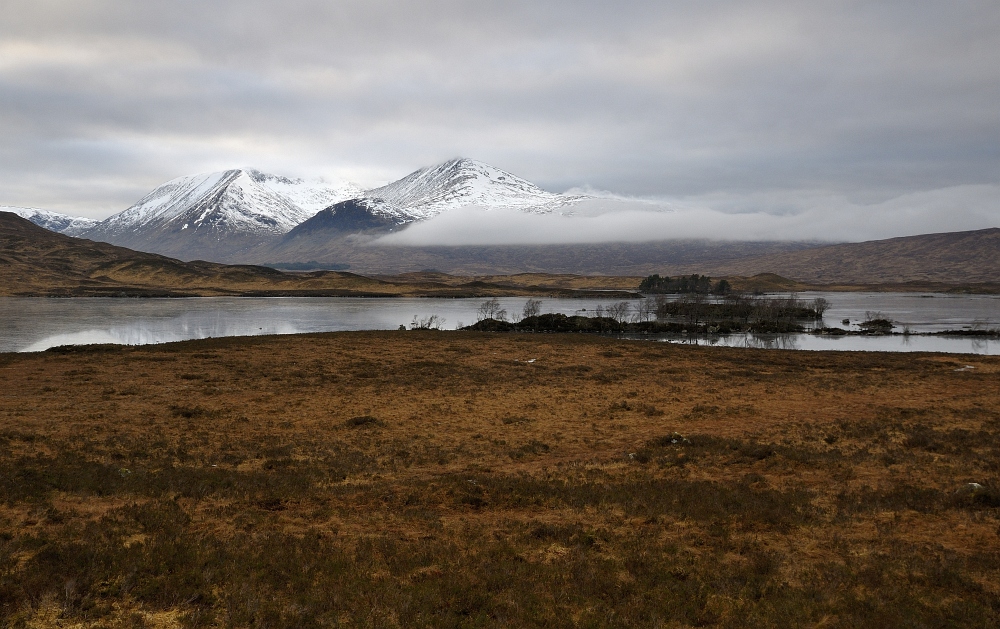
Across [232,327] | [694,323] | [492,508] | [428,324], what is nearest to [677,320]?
[694,323]

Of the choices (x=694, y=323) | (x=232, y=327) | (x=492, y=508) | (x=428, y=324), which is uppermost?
(x=492, y=508)

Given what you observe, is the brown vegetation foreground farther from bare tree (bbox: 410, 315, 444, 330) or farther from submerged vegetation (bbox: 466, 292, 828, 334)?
submerged vegetation (bbox: 466, 292, 828, 334)

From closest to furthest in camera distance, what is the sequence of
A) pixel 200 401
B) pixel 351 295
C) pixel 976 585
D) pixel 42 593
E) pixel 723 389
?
pixel 42 593, pixel 976 585, pixel 200 401, pixel 723 389, pixel 351 295

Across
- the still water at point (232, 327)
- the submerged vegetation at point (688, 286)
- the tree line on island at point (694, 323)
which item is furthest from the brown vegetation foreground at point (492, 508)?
the submerged vegetation at point (688, 286)

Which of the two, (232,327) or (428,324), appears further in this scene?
(428,324)

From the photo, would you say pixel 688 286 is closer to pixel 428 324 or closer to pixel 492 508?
pixel 428 324

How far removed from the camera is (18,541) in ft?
34.6

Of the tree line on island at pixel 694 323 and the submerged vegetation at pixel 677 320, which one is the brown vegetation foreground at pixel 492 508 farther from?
the submerged vegetation at pixel 677 320

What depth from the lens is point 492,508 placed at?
13.9 meters

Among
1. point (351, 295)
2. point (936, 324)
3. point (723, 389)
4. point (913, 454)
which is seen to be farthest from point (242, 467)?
point (351, 295)

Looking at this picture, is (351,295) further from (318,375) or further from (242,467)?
(242,467)

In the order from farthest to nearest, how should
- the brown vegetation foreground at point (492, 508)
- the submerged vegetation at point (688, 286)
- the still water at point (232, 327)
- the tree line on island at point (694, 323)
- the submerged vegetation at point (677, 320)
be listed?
the submerged vegetation at point (688, 286) < the submerged vegetation at point (677, 320) < the tree line on island at point (694, 323) < the still water at point (232, 327) < the brown vegetation foreground at point (492, 508)

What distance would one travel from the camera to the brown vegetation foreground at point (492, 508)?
9172mm

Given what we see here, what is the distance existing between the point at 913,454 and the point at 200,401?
2694cm
